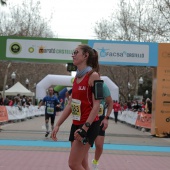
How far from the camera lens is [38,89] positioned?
42.6 meters

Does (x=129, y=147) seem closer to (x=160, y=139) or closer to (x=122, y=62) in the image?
(x=160, y=139)

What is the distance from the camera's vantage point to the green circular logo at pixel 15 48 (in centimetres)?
1894

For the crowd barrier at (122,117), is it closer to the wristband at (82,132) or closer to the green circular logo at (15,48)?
the green circular logo at (15,48)

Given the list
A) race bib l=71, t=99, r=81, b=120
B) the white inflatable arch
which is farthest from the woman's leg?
the white inflatable arch

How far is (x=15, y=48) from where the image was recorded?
746 inches

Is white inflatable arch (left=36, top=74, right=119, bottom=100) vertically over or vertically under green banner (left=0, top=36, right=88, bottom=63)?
under

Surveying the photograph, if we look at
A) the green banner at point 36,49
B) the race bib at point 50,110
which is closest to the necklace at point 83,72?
the race bib at point 50,110

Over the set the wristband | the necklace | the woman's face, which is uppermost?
the woman's face

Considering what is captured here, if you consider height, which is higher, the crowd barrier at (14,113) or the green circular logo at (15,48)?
the green circular logo at (15,48)

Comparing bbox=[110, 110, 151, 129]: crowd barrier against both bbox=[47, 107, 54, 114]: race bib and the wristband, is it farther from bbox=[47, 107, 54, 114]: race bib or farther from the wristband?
the wristband

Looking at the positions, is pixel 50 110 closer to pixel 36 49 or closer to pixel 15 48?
pixel 36 49

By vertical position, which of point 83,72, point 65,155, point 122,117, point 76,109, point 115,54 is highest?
point 115,54

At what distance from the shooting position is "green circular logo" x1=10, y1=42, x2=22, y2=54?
1894cm

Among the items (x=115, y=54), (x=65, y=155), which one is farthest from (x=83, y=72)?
(x=115, y=54)
